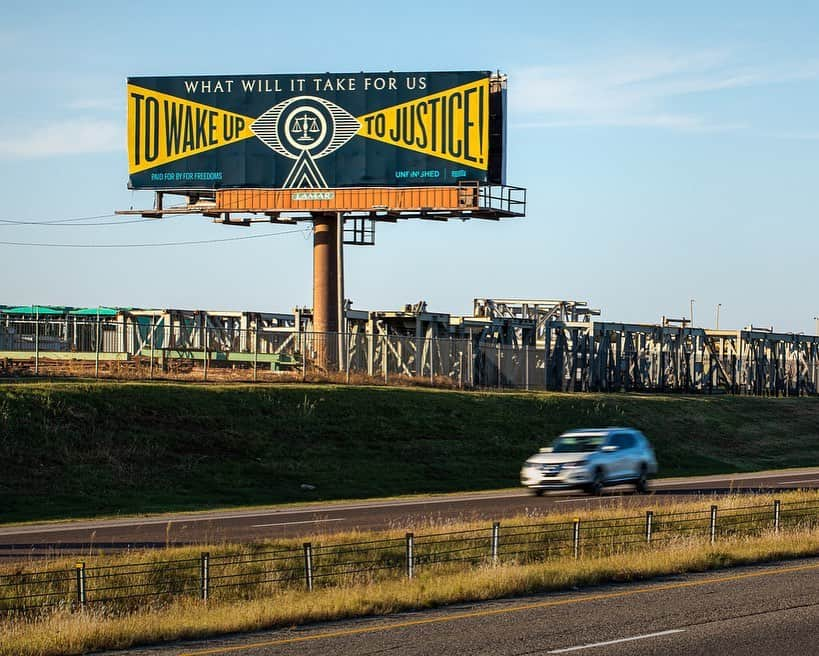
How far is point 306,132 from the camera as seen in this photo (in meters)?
54.2

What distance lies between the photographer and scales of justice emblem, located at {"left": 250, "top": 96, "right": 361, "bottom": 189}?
178 feet

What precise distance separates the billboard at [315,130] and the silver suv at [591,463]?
20954mm

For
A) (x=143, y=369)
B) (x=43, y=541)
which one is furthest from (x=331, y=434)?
(x=43, y=541)

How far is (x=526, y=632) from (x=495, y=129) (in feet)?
135

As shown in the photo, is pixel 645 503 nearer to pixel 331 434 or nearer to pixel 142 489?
pixel 142 489

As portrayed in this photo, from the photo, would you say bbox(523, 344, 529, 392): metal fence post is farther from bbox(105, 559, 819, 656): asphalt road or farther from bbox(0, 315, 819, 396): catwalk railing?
bbox(105, 559, 819, 656): asphalt road

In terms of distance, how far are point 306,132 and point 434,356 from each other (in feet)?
37.8

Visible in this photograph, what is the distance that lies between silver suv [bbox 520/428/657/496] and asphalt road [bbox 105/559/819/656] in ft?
47.7

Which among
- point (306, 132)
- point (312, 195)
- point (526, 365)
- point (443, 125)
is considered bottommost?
point (526, 365)

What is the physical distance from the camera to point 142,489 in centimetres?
3469

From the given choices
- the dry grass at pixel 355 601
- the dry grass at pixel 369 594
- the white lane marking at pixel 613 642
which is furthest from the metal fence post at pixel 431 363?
the white lane marking at pixel 613 642

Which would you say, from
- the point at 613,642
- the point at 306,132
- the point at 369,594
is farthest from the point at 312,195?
the point at 613,642

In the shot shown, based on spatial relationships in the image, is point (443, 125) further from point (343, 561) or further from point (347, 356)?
point (343, 561)

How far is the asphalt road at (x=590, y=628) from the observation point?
13.3m
